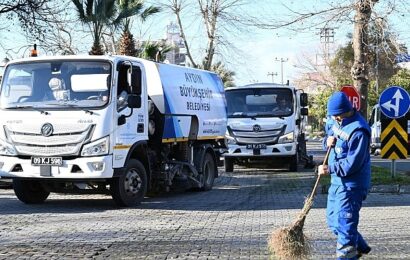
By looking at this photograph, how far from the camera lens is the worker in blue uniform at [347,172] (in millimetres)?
6453

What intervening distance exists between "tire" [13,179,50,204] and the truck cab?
830cm

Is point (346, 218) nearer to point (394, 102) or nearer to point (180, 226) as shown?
point (180, 226)

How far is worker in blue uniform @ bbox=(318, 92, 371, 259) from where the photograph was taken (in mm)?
6453

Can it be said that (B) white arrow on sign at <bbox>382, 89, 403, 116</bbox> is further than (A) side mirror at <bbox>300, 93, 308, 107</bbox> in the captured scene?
No

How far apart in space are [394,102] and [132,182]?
6490 mm

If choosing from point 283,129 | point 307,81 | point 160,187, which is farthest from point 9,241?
point 307,81

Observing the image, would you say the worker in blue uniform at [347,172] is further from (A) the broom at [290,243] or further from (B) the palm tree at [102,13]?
(B) the palm tree at [102,13]

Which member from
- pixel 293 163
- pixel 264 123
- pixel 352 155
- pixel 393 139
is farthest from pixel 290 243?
pixel 293 163

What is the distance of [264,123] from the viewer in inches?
805

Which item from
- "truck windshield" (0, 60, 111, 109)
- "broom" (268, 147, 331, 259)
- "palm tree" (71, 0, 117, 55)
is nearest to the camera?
"broom" (268, 147, 331, 259)

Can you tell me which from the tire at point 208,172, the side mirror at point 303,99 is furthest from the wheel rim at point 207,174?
the side mirror at point 303,99

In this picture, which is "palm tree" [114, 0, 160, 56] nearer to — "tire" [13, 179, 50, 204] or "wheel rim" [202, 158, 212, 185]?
"wheel rim" [202, 158, 212, 185]

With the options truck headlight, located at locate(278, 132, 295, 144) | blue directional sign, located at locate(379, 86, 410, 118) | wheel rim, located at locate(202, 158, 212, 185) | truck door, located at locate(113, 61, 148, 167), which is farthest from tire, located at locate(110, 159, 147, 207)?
truck headlight, located at locate(278, 132, 295, 144)

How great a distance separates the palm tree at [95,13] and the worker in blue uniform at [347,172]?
20296 mm
